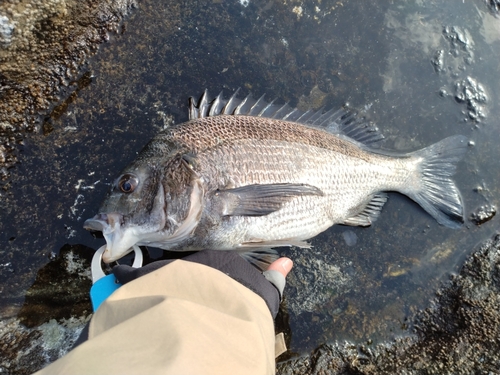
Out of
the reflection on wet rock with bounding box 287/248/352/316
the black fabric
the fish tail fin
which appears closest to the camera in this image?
the black fabric

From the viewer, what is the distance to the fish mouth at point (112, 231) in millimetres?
2008

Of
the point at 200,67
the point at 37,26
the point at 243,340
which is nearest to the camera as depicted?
the point at 243,340

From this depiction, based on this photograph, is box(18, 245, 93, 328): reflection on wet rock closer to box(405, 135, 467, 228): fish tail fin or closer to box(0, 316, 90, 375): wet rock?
box(0, 316, 90, 375): wet rock

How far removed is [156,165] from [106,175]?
53 centimetres

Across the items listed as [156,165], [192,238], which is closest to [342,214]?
[192,238]

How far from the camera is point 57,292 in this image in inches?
91.9

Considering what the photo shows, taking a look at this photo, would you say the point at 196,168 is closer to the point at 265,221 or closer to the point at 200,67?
the point at 265,221

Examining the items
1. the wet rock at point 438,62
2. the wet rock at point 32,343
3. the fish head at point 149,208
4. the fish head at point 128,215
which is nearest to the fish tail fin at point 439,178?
the wet rock at point 438,62

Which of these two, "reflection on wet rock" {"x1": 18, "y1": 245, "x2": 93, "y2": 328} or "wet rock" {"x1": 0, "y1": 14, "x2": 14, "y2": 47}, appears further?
"reflection on wet rock" {"x1": 18, "y1": 245, "x2": 93, "y2": 328}

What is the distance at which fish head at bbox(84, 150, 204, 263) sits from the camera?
2.02 meters

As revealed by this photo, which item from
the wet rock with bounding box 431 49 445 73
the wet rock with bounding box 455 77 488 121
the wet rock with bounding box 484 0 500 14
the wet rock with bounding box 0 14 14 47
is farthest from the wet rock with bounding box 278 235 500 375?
the wet rock with bounding box 0 14 14 47

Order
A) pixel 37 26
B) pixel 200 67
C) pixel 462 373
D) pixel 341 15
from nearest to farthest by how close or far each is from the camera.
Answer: pixel 37 26
pixel 462 373
pixel 200 67
pixel 341 15

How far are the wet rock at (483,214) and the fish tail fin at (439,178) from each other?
17 centimetres

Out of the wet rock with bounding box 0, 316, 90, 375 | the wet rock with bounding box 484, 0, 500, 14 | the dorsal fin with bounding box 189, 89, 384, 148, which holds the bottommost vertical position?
the wet rock with bounding box 0, 316, 90, 375
